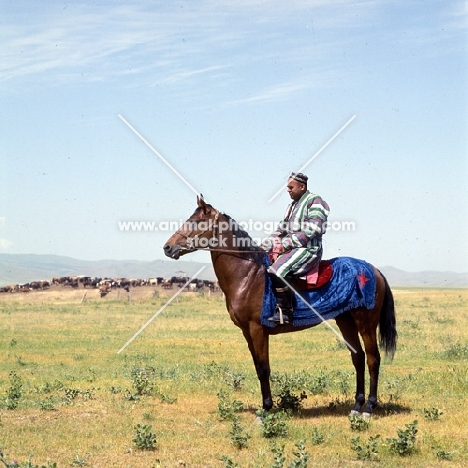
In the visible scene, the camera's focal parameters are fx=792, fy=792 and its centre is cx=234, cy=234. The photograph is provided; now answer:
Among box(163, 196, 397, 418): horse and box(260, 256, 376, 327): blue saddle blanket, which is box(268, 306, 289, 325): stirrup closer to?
box(260, 256, 376, 327): blue saddle blanket

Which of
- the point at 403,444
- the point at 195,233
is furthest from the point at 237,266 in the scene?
the point at 403,444

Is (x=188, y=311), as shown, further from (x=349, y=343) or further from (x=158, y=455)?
(x=158, y=455)

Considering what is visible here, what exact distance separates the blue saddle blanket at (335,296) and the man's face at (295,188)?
0.96 metres

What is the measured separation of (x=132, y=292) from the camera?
5994cm

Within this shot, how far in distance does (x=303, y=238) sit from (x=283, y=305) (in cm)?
93

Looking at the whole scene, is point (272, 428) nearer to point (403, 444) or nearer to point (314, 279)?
point (403, 444)

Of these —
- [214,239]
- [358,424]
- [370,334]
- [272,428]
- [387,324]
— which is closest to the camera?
[272,428]

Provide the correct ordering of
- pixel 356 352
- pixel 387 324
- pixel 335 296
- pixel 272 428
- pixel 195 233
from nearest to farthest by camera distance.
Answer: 1. pixel 272 428
2. pixel 195 233
3. pixel 335 296
4. pixel 356 352
5. pixel 387 324

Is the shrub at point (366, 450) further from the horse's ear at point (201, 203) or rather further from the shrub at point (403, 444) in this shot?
the horse's ear at point (201, 203)

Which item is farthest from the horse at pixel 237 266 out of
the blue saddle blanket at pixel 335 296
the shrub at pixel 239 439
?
the shrub at pixel 239 439

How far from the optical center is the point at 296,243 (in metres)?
10.2

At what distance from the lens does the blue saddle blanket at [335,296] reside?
10414 millimetres

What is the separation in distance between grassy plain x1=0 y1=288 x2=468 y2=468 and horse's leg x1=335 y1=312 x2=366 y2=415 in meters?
0.39

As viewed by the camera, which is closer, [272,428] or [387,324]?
[272,428]
